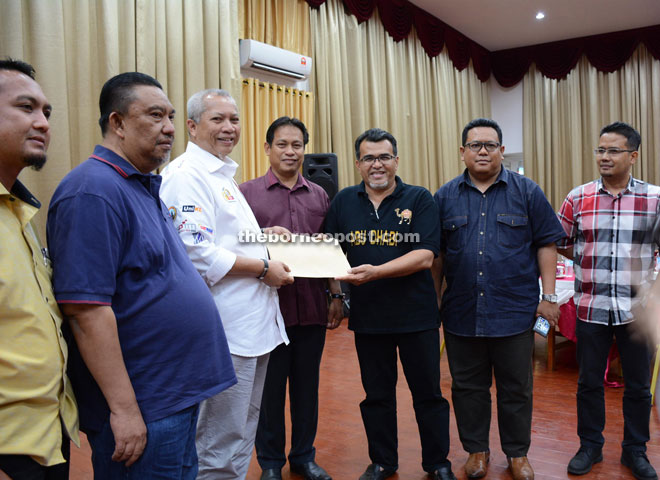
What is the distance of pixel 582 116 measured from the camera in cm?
877

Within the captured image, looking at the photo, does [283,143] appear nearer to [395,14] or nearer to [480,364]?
[480,364]

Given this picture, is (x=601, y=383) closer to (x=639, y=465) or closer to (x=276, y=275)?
(x=639, y=465)

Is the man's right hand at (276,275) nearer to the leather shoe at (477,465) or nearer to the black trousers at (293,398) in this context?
the black trousers at (293,398)

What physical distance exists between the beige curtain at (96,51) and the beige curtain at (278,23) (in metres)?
0.42

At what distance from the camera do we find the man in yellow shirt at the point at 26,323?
990mm

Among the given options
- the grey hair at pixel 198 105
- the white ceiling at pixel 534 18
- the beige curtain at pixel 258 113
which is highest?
the white ceiling at pixel 534 18

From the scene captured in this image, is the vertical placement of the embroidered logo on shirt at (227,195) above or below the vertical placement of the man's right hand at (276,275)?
above

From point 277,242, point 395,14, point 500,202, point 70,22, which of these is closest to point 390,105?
point 395,14

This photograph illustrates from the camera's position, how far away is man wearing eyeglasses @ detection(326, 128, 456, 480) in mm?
2225

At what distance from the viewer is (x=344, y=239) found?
2.31m

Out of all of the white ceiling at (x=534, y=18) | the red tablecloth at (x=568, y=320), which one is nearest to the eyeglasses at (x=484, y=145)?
the red tablecloth at (x=568, y=320)

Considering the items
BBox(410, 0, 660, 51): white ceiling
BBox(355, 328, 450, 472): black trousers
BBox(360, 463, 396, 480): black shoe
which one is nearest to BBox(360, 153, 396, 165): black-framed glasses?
BBox(355, 328, 450, 472): black trousers

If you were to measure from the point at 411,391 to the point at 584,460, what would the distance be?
2.77 feet

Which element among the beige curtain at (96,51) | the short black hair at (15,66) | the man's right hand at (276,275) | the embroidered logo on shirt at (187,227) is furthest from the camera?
the beige curtain at (96,51)
